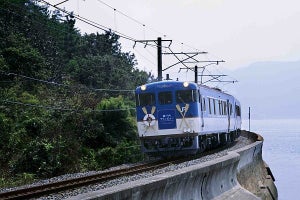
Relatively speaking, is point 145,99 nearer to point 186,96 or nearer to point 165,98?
point 165,98

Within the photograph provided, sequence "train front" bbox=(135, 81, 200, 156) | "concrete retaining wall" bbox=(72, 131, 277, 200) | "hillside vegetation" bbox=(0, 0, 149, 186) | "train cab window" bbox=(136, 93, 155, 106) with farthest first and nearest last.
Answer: "hillside vegetation" bbox=(0, 0, 149, 186)
"train cab window" bbox=(136, 93, 155, 106)
"train front" bbox=(135, 81, 200, 156)
"concrete retaining wall" bbox=(72, 131, 277, 200)

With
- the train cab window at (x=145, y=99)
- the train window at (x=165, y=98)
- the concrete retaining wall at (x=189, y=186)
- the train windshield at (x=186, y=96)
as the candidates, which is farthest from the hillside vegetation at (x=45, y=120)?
the concrete retaining wall at (x=189, y=186)

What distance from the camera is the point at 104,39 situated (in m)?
66.7

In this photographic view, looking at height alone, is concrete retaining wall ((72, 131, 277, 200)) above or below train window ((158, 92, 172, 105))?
below

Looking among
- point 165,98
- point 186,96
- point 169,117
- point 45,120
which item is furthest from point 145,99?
point 45,120

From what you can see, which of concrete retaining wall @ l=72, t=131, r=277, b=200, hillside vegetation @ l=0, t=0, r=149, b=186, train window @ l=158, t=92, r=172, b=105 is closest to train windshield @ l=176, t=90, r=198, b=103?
train window @ l=158, t=92, r=172, b=105

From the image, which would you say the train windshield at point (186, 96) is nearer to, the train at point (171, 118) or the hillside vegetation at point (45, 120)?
the train at point (171, 118)

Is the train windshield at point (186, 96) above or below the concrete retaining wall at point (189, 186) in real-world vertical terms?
above

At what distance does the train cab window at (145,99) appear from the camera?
2097cm

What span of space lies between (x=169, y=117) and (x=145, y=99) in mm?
1273

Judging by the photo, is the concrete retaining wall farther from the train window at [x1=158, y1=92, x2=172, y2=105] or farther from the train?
the train window at [x1=158, y1=92, x2=172, y2=105]

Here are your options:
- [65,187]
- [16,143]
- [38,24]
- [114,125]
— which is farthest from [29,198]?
[38,24]

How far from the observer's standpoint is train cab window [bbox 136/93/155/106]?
68.8ft

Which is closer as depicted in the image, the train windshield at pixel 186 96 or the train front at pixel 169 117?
the train front at pixel 169 117
